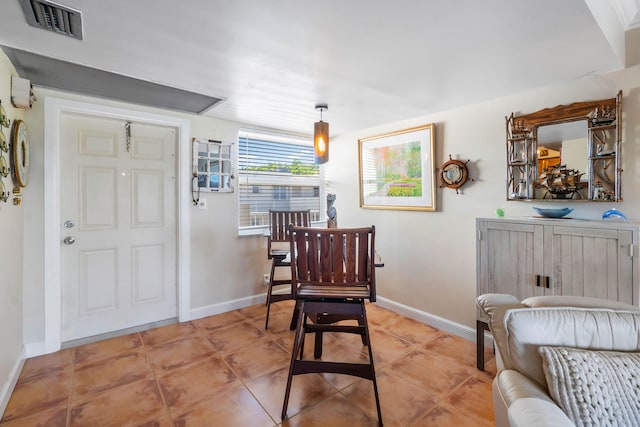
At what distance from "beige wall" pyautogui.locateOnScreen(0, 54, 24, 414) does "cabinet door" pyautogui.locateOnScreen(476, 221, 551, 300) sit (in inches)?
130

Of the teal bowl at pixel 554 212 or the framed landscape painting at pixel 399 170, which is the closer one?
the teal bowl at pixel 554 212

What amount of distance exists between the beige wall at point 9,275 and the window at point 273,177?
1.86m

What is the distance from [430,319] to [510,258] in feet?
3.74

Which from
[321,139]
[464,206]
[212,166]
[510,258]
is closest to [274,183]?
[212,166]

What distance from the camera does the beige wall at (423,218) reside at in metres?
2.13

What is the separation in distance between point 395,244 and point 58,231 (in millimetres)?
3210

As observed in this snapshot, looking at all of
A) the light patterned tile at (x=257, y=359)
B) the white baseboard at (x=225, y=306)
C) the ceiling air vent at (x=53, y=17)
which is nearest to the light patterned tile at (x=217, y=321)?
the white baseboard at (x=225, y=306)

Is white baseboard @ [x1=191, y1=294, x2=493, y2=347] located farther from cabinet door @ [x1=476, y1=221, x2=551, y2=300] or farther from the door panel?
the door panel

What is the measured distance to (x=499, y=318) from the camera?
122 centimetres

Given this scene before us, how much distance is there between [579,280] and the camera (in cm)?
191

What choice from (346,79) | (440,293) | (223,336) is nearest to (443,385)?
(440,293)

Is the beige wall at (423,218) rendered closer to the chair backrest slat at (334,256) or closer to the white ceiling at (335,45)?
the white ceiling at (335,45)

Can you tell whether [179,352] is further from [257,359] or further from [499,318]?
[499,318]

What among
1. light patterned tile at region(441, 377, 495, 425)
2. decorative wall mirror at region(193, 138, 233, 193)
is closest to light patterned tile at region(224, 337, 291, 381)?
light patterned tile at region(441, 377, 495, 425)
